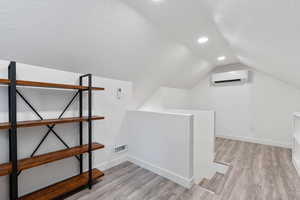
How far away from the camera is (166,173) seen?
201cm

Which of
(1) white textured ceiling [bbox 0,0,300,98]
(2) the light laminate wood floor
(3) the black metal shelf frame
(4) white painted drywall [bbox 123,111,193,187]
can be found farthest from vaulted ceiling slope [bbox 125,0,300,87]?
(2) the light laminate wood floor

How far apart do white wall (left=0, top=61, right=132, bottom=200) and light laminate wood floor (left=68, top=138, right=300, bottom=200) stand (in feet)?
1.41

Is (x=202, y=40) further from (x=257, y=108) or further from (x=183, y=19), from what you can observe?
(x=257, y=108)

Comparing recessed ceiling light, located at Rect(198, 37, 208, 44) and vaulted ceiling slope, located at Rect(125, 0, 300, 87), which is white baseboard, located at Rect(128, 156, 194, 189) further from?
recessed ceiling light, located at Rect(198, 37, 208, 44)

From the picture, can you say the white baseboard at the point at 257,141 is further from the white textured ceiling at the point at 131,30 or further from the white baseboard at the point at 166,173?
the white baseboard at the point at 166,173

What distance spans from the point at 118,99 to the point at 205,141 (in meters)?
1.82

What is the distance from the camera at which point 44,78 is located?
1641 millimetres

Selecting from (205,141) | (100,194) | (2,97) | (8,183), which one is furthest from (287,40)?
(8,183)

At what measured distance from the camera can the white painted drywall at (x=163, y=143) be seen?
1.80 metres

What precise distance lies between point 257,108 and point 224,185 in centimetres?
302

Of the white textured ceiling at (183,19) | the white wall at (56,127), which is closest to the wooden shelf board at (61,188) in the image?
the white wall at (56,127)

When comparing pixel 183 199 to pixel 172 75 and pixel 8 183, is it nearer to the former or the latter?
pixel 8 183

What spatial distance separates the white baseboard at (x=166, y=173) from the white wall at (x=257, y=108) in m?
3.26

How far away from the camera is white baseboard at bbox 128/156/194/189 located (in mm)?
1788
